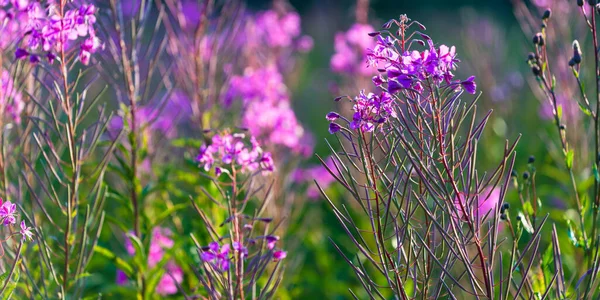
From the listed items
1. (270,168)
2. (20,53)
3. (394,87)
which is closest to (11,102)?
(20,53)

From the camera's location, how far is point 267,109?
3643 millimetres

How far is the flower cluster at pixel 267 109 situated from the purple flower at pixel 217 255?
1763 millimetres

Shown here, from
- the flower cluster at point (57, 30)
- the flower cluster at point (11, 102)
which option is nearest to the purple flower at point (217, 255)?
the flower cluster at point (57, 30)

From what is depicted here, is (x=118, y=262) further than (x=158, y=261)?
No

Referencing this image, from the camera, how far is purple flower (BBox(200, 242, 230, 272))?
65.7 inches

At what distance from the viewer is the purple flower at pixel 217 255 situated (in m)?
1.67

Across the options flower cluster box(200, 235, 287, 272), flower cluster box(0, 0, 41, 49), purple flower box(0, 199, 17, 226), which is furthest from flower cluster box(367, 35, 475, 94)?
flower cluster box(0, 0, 41, 49)

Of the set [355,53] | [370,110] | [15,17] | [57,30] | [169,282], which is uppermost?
[355,53]

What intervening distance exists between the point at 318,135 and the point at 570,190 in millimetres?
4311

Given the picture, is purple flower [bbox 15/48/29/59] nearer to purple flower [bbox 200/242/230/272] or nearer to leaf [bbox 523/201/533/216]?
purple flower [bbox 200/242/230/272]

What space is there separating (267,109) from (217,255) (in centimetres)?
202

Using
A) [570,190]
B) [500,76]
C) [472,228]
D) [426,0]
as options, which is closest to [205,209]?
[472,228]

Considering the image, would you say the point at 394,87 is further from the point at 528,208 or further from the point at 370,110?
the point at 528,208

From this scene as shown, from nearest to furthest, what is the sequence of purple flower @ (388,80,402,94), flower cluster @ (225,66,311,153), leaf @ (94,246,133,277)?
purple flower @ (388,80,402,94) < leaf @ (94,246,133,277) < flower cluster @ (225,66,311,153)
